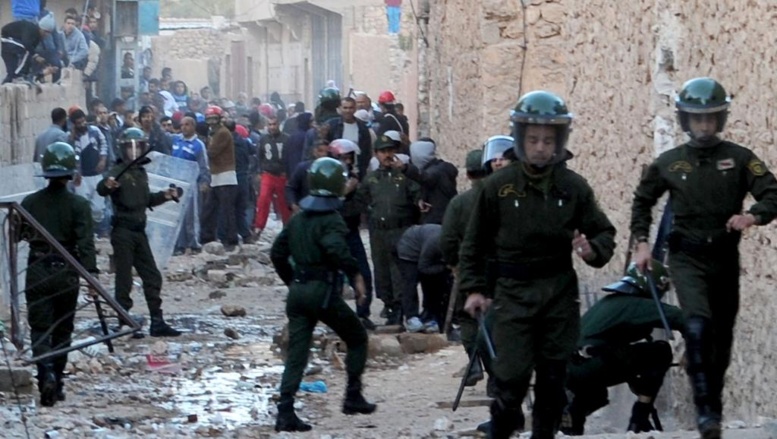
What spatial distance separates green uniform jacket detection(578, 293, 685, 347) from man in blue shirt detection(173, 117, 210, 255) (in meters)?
11.2

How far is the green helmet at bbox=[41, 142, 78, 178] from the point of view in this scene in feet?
30.6

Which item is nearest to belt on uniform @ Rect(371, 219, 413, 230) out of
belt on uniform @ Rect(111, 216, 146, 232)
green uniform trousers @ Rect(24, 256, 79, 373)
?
belt on uniform @ Rect(111, 216, 146, 232)

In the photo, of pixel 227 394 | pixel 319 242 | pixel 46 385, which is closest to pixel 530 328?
pixel 319 242

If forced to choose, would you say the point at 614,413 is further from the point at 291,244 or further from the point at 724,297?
the point at 724,297

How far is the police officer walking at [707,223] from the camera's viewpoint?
6.36 m

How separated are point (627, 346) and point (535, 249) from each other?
158cm

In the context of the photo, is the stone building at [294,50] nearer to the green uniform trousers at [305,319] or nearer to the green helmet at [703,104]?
the green uniform trousers at [305,319]

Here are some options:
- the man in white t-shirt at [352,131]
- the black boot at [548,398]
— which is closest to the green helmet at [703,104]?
the black boot at [548,398]

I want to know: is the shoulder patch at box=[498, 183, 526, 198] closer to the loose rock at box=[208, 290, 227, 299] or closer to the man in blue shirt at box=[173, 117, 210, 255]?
Answer: the loose rock at box=[208, 290, 227, 299]

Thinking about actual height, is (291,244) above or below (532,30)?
below

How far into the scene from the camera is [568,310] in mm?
5934

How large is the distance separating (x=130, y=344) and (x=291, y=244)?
12.9 ft

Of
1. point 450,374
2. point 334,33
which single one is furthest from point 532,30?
point 334,33

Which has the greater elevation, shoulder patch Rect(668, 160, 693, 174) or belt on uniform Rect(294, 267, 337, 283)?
shoulder patch Rect(668, 160, 693, 174)
